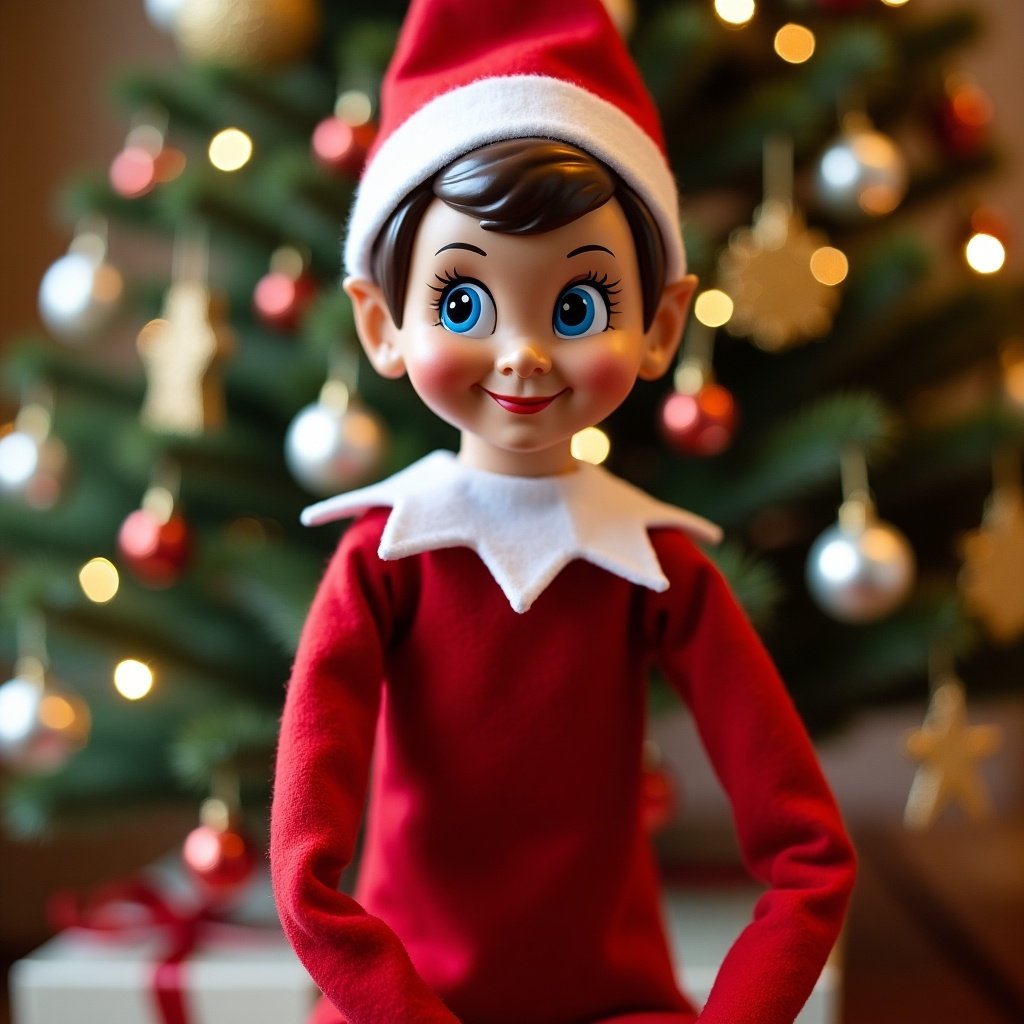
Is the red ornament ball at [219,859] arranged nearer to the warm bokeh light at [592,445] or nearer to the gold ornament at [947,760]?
the warm bokeh light at [592,445]

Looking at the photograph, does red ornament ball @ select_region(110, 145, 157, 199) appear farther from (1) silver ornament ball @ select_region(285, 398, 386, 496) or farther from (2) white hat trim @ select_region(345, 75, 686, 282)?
(2) white hat trim @ select_region(345, 75, 686, 282)

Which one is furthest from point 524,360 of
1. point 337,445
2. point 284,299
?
point 284,299

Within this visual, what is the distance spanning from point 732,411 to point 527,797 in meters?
0.44

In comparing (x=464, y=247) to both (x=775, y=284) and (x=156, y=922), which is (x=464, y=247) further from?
(x=156, y=922)

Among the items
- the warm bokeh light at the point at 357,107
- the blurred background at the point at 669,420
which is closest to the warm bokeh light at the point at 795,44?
the blurred background at the point at 669,420

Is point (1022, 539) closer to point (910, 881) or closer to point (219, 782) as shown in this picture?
point (910, 881)

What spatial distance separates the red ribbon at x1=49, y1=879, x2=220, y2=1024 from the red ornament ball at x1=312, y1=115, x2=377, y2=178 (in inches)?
24.7

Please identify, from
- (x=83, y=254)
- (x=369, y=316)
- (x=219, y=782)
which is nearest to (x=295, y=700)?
(x=369, y=316)

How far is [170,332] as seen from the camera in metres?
1.00

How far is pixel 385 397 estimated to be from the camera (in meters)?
1.00

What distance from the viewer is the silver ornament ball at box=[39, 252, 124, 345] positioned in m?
1.05

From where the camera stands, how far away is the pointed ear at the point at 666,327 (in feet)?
2.07

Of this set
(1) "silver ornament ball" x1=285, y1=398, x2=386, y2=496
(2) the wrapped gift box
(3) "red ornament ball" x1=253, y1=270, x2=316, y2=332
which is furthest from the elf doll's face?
(2) the wrapped gift box

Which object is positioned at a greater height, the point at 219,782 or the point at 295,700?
the point at 295,700
